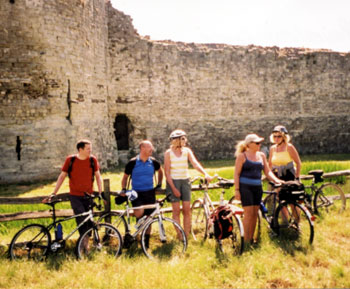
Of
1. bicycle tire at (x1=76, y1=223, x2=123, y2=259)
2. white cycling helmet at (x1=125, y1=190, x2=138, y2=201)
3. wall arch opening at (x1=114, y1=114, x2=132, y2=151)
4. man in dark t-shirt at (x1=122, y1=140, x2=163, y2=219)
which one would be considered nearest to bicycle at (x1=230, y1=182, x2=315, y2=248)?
man in dark t-shirt at (x1=122, y1=140, x2=163, y2=219)

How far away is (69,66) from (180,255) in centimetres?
878

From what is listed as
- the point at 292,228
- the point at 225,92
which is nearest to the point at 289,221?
the point at 292,228

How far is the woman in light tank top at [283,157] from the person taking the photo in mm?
5805

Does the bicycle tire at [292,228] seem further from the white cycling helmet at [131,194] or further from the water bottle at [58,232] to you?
the water bottle at [58,232]

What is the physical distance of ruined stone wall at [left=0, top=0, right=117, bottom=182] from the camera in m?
10.5

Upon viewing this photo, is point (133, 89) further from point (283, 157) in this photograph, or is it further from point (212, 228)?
point (212, 228)

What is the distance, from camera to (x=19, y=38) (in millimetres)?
10461

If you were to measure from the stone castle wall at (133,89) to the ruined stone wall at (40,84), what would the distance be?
31 mm

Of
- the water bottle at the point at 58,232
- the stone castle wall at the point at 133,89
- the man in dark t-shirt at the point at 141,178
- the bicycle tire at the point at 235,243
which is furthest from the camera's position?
the stone castle wall at the point at 133,89

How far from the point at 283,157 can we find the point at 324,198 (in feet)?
5.17

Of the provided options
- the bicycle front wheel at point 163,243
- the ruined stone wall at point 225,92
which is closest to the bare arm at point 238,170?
the bicycle front wheel at point 163,243

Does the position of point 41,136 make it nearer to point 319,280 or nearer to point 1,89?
point 1,89

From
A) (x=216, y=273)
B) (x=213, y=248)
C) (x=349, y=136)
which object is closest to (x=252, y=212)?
(x=213, y=248)

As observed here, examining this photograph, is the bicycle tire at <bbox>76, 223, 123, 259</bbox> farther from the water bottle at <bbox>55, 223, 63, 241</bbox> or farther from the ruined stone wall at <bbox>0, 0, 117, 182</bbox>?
the ruined stone wall at <bbox>0, 0, 117, 182</bbox>
